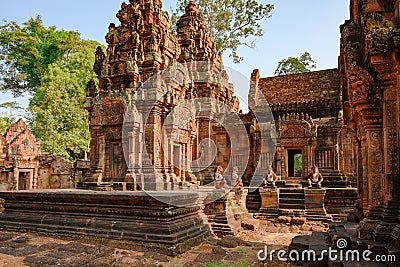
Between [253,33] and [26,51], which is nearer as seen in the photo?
[253,33]

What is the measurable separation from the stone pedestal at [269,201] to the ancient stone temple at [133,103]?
8.60 feet

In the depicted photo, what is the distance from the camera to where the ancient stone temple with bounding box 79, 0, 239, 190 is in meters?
9.85

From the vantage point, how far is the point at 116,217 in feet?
21.8

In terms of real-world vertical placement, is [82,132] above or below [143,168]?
above

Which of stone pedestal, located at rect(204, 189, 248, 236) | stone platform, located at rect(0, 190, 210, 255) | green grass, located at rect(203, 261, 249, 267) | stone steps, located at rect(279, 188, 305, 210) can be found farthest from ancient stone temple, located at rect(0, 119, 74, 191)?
green grass, located at rect(203, 261, 249, 267)

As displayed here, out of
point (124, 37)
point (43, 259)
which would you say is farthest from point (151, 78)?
point (43, 259)

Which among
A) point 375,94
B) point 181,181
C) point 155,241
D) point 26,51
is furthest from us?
point 26,51

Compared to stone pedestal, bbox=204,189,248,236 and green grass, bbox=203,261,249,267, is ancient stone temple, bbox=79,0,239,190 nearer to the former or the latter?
stone pedestal, bbox=204,189,248,236

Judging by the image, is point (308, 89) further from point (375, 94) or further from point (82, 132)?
point (375, 94)

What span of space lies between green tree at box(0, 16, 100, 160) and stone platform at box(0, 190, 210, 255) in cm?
1488

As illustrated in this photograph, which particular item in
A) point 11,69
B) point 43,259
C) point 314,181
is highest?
point 11,69

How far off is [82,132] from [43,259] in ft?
62.2

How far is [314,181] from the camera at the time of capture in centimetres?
1175

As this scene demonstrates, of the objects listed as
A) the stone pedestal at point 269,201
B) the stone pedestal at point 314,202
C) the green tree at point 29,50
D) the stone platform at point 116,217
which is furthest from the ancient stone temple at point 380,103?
the green tree at point 29,50
